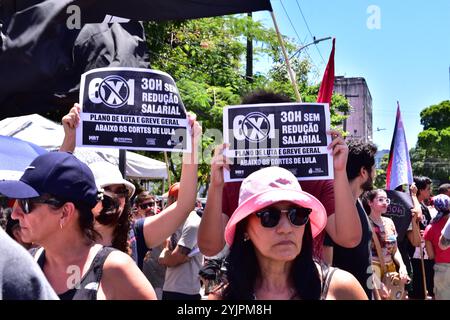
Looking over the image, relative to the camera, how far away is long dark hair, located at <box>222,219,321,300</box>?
2.40m

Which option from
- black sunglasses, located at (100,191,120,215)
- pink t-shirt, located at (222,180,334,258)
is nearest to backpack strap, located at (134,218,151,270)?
black sunglasses, located at (100,191,120,215)

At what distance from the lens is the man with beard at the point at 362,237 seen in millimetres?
3555

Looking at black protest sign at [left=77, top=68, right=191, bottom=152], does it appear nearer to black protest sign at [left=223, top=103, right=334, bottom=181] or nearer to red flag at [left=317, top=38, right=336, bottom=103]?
black protest sign at [left=223, top=103, right=334, bottom=181]

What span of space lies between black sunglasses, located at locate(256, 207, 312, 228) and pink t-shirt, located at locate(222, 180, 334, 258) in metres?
0.78

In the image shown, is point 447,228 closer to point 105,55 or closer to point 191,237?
point 191,237

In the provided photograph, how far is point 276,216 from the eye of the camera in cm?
248

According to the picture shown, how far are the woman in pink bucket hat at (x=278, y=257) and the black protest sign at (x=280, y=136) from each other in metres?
0.84

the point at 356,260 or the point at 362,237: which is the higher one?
the point at 362,237

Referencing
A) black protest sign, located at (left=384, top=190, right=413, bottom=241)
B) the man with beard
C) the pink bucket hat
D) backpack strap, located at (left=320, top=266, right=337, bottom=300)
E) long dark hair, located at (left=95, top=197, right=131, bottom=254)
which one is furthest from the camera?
black protest sign, located at (left=384, top=190, right=413, bottom=241)

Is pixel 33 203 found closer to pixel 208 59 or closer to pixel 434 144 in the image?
pixel 208 59

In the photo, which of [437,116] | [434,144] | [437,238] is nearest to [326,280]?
[437,238]

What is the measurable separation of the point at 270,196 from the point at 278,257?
0.24 metres

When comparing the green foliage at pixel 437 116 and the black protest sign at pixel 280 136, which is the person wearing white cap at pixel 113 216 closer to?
the black protest sign at pixel 280 136

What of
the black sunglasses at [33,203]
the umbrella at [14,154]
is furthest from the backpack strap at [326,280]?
the umbrella at [14,154]
